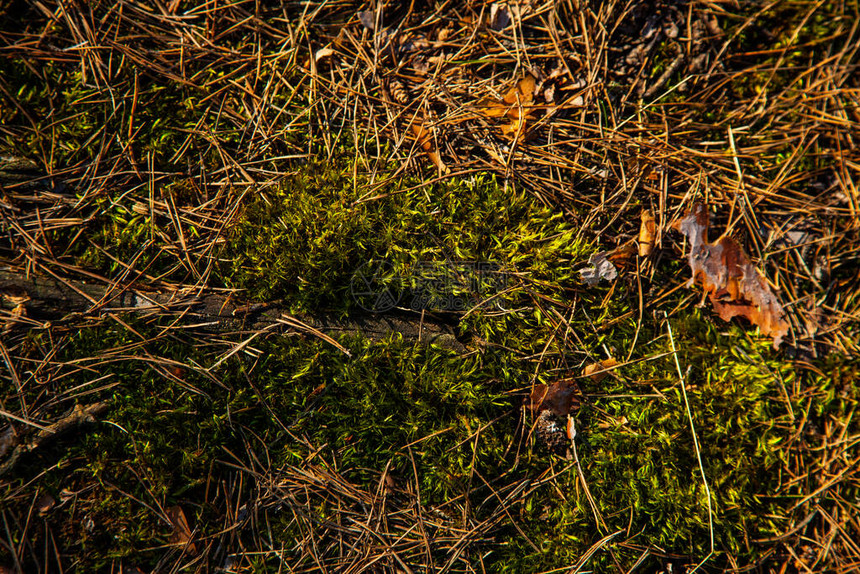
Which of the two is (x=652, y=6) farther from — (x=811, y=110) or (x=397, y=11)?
(x=397, y=11)

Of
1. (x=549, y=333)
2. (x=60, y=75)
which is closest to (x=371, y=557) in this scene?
(x=549, y=333)

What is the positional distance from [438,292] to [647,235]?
1234 millimetres

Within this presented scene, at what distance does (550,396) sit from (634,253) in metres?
0.95

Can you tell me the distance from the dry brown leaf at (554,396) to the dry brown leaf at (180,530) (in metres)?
1.98

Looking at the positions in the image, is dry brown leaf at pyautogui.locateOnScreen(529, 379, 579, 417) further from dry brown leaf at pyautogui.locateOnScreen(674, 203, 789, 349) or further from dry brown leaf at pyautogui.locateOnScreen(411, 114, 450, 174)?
dry brown leaf at pyautogui.locateOnScreen(411, 114, 450, 174)

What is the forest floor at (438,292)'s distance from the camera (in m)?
2.23

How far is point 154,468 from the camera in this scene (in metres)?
2.24

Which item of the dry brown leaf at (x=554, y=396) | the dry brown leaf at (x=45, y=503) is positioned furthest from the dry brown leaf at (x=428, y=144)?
the dry brown leaf at (x=45, y=503)

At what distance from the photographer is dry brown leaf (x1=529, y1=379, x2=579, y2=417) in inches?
90.6

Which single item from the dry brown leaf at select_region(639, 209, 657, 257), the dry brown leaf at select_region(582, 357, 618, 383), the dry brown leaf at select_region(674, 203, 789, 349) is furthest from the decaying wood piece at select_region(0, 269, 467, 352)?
the dry brown leaf at select_region(674, 203, 789, 349)

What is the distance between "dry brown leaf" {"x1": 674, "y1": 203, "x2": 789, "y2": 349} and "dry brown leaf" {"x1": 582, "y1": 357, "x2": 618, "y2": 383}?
655mm

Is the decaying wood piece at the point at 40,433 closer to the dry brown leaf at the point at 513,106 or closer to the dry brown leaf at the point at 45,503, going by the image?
the dry brown leaf at the point at 45,503

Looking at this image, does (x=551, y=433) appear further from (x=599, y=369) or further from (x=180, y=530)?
(x=180, y=530)

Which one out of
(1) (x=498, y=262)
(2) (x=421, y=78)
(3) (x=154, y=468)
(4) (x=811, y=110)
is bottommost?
(3) (x=154, y=468)
